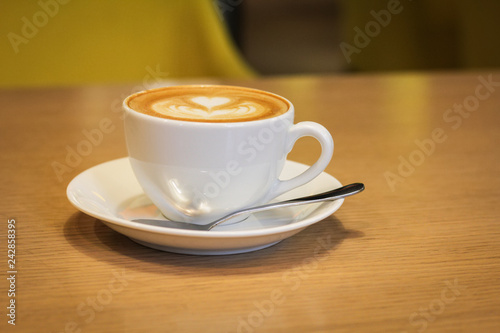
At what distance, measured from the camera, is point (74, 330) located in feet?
1.30

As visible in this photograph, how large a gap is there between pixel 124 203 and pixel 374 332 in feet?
0.98

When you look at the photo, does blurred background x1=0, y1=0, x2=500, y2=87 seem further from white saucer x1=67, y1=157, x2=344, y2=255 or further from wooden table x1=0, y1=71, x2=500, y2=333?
white saucer x1=67, y1=157, x2=344, y2=255

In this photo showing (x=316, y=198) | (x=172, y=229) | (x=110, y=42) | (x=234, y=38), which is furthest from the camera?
(x=234, y=38)

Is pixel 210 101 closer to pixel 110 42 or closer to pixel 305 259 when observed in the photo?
pixel 305 259

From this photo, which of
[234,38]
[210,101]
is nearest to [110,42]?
[210,101]

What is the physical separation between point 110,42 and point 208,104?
1.18 metres

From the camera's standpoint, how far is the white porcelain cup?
20.2 inches

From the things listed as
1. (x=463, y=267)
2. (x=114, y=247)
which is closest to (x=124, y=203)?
(x=114, y=247)

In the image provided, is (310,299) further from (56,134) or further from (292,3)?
(292,3)

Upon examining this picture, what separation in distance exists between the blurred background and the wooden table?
81cm

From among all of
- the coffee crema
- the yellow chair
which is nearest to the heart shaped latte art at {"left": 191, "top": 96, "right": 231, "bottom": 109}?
the coffee crema

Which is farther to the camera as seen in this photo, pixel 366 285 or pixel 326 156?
pixel 326 156

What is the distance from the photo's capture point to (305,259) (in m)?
0.51

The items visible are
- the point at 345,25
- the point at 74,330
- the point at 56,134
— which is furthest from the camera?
the point at 345,25
